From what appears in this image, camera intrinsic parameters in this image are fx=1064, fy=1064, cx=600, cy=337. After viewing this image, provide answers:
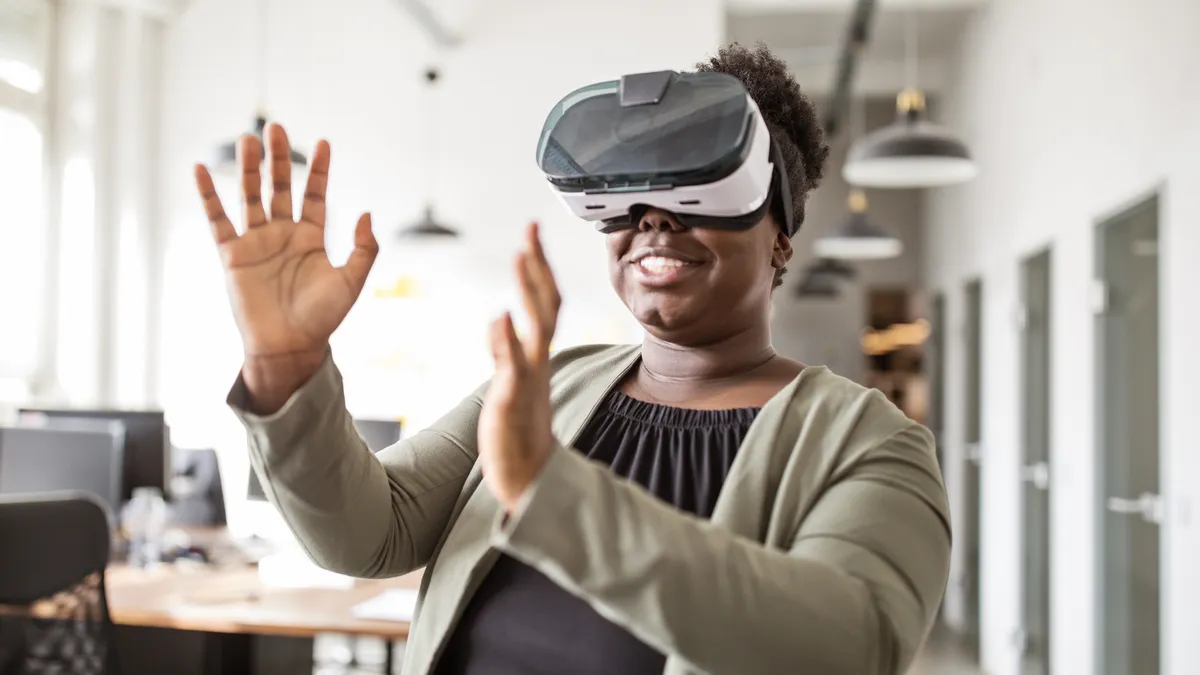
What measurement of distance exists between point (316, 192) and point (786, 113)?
0.50 m

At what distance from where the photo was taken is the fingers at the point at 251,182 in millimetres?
965

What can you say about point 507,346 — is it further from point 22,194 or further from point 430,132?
point 22,194

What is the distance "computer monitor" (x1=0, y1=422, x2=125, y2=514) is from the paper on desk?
129cm

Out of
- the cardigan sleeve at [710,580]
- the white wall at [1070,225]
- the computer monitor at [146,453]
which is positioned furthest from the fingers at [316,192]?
the computer monitor at [146,453]

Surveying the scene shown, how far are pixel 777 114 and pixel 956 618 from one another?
7.07 m

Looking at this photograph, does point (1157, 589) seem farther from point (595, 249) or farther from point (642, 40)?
point (642, 40)

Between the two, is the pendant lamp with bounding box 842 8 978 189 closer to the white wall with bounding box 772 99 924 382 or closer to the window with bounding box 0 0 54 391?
the window with bounding box 0 0 54 391

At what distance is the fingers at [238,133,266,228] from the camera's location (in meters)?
0.97

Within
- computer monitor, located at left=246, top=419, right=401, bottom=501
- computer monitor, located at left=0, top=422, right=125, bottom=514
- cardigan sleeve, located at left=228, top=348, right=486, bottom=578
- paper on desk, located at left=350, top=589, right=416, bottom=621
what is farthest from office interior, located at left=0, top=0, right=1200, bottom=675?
cardigan sleeve, located at left=228, top=348, right=486, bottom=578

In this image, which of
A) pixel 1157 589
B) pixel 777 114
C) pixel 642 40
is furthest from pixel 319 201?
pixel 642 40

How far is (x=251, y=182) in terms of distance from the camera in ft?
3.24

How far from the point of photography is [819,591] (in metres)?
0.75

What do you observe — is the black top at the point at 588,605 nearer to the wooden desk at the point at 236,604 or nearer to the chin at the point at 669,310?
the chin at the point at 669,310

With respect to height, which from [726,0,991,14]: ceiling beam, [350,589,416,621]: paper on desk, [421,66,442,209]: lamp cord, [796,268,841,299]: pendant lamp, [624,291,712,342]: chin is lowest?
[350,589,416,621]: paper on desk
